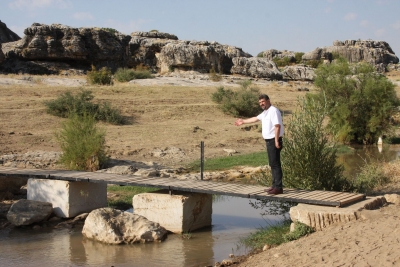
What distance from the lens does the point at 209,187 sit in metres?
9.25

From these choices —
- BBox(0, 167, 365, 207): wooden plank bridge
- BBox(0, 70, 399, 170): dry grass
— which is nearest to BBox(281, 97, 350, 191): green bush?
BBox(0, 167, 365, 207): wooden plank bridge

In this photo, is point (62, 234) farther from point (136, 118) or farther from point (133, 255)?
point (136, 118)

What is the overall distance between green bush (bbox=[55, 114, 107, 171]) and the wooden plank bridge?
272 cm

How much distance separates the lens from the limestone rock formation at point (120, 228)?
28.5 feet

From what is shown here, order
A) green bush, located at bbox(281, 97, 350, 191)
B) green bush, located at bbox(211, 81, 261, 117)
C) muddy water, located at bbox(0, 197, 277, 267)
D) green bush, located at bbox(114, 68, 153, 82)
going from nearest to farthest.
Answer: muddy water, located at bbox(0, 197, 277, 267) → green bush, located at bbox(281, 97, 350, 191) → green bush, located at bbox(211, 81, 261, 117) → green bush, located at bbox(114, 68, 153, 82)

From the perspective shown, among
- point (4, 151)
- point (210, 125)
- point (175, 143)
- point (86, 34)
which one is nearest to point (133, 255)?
point (4, 151)

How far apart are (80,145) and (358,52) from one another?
201 feet

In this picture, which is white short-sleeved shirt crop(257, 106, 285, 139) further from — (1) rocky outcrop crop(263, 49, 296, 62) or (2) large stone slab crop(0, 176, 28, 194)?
(1) rocky outcrop crop(263, 49, 296, 62)

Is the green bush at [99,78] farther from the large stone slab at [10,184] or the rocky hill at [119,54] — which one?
the large stone slab at [10,184]

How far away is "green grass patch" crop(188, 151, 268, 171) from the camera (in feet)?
54.1

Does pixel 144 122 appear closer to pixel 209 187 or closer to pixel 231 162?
pixel 231 162

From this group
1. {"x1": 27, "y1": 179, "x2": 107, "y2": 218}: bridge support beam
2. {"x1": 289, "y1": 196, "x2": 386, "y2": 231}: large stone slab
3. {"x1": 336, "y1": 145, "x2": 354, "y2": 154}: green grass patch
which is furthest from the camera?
{"x1": 336, "y1": 145, "x2": 354, "y2": 154}: green grass patch

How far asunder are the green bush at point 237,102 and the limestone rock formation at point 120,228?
18831 mm

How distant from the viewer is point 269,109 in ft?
26.9
